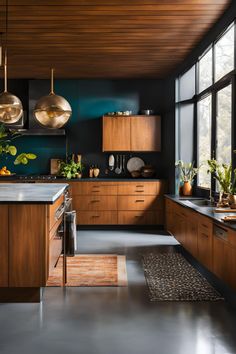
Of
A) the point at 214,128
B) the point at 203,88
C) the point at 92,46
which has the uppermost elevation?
the point at 92,46

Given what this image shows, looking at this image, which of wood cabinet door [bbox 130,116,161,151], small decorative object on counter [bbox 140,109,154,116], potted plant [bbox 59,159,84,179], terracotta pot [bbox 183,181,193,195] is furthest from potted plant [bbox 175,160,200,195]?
potted plant [bbox 59,159,84,179]

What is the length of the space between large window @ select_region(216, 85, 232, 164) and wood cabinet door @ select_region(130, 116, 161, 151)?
8.72ft

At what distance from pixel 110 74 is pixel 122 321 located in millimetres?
5555

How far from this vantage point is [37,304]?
12.1ft

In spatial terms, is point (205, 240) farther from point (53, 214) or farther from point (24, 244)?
point (24, 244)

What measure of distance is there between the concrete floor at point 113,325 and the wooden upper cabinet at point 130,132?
4122 millimetres

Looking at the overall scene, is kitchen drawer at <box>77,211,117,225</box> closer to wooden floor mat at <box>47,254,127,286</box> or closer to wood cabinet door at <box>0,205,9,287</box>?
wooden floor mat at <box>47,254,127,286</box>

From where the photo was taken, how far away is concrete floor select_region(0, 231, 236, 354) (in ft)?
9.09

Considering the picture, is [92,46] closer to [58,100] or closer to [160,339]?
[58,100]

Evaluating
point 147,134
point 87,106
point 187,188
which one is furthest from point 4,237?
point 87,106

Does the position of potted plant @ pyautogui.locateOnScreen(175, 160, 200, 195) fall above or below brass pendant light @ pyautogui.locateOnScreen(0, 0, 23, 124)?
below

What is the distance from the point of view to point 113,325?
318 centimetres

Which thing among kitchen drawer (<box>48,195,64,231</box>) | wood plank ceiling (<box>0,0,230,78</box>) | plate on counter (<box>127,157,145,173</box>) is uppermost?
wood plank ceiling (<box>0,0,230,78</box>)

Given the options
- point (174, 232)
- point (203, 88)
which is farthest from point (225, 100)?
point (174, 232)
